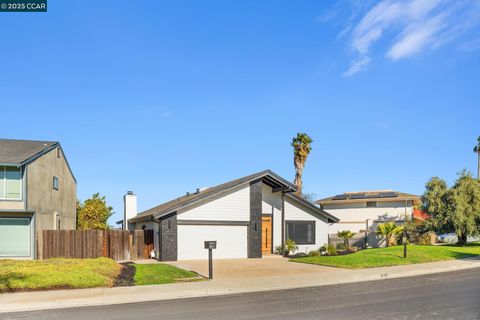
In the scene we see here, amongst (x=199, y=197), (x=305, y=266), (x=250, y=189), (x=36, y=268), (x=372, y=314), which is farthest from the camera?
(x=250, y=189)

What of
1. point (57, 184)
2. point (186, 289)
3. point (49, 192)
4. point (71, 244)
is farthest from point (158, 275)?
point (57, 184)

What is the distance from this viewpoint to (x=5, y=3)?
12.1 meters

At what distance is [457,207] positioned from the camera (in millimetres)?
30719

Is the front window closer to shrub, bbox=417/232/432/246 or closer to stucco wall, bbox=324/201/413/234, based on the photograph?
shrub, bbox=417/232/432/246

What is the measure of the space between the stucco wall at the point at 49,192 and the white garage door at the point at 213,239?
26.6 feet

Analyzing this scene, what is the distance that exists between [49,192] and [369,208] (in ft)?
97.7

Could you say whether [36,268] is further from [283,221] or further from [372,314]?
[283,221]

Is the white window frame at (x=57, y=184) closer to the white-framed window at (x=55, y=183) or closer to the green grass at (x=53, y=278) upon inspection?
the white-framed window at (x=55, y=183)

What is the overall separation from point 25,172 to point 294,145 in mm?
28257

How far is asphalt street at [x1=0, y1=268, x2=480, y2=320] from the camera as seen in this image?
995cm

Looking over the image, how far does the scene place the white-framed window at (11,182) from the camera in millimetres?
22750

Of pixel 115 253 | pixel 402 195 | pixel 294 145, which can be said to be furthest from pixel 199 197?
pixel 402 195

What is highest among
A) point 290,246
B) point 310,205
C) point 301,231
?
point 310,205

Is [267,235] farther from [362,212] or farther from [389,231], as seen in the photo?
[362,212]
